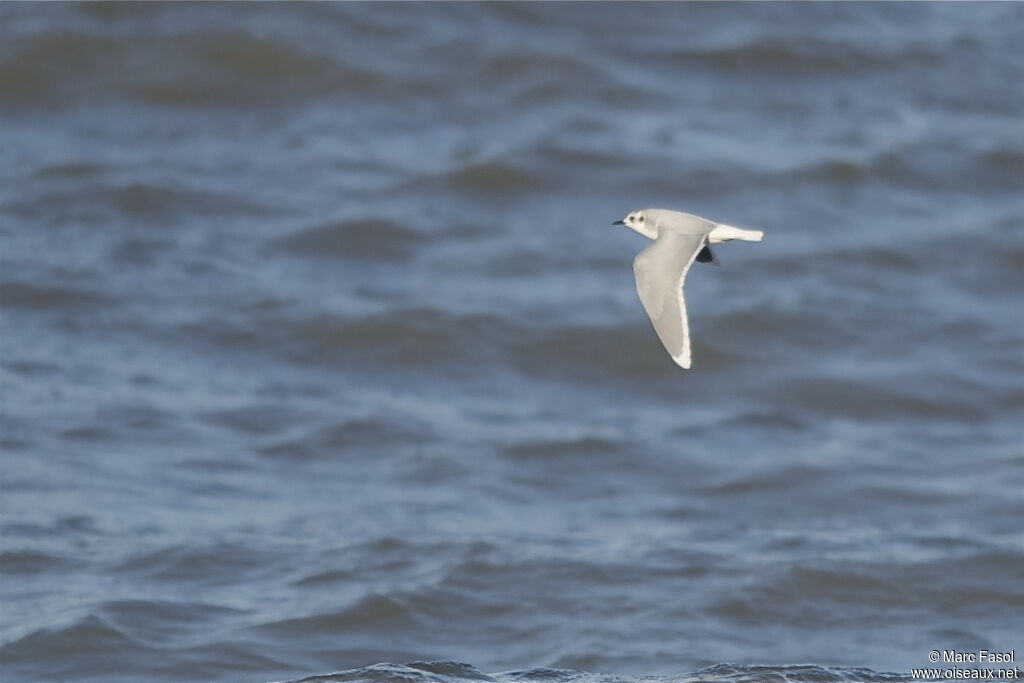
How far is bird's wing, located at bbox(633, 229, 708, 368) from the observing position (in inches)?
165

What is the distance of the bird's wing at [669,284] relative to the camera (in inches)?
165

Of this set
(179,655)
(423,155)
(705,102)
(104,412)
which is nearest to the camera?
(179,655)

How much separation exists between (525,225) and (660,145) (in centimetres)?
148

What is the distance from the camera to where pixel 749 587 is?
21.0ft

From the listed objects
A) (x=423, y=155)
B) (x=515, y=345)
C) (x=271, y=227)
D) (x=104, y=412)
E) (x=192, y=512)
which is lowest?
(x=192, y=512)

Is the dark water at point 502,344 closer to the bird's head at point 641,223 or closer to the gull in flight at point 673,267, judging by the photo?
the gull in flight at point 673,267

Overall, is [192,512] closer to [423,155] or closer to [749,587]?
[749,587]

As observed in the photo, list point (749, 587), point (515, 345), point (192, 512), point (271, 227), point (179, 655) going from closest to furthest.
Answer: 1. point (179, 655)
2. point (749, 587)
3. point (192, 512)
4. point (515, 345)
5. point (271, 227)

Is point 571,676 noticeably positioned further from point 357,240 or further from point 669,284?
point 357,240

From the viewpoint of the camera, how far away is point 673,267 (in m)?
4.50

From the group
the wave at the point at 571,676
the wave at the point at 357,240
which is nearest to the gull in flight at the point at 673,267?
the wave at the point at 571,676

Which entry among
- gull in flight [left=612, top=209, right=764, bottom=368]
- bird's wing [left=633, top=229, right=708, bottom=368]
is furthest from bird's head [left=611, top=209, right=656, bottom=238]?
bird's wing [left=633, top=229, right=708, bottom=368]

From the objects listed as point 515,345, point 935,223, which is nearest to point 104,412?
point 515,345

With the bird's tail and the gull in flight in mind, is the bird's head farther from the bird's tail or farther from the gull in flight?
the bird's tail
